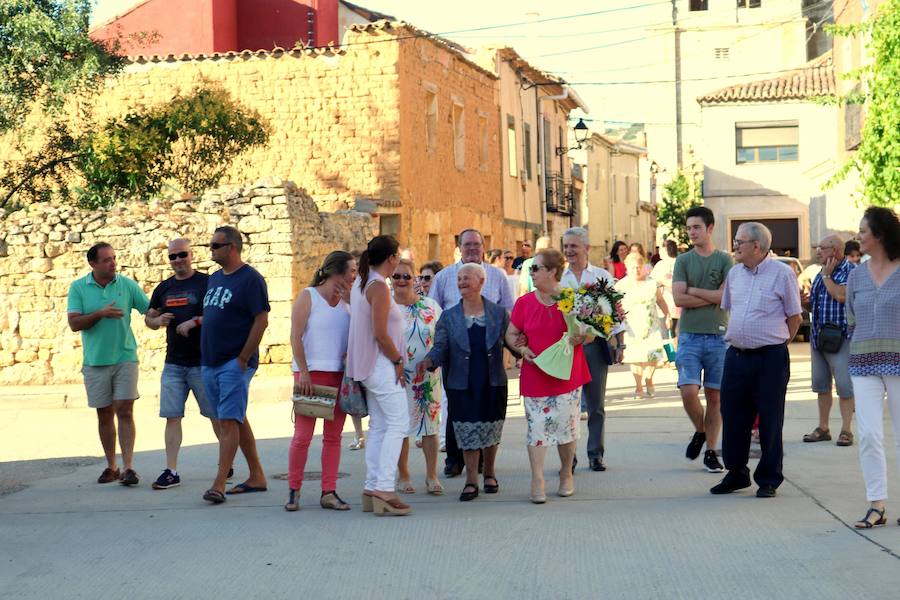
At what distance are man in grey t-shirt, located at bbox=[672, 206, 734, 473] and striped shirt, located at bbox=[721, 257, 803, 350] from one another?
0.93 meters

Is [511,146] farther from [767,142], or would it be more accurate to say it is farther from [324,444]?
[324,444]

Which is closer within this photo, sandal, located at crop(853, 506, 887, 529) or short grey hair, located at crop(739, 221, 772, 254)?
sandal, located at crop(853, 506, 887, 529)

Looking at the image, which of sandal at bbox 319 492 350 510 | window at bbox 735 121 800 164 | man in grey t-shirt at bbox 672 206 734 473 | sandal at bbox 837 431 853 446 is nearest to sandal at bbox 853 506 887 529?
man in grey t-shirt at bbox 672 206 734 473

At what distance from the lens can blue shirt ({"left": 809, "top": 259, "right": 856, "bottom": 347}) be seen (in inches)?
434

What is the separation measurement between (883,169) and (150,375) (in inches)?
431

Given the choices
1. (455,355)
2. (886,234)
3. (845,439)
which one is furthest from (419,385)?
(845,439)

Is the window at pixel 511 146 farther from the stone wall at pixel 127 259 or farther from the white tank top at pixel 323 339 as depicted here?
the white tank top at pixel 323 339

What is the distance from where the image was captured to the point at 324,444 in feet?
26.9

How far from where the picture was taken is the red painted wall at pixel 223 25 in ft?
90.2

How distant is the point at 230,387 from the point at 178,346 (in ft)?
2.97

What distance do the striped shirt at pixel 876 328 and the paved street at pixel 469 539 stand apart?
3.00ft

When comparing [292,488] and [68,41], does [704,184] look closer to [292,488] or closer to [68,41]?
[68,41]

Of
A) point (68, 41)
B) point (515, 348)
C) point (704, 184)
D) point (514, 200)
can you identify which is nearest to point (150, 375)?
point (68, 41)

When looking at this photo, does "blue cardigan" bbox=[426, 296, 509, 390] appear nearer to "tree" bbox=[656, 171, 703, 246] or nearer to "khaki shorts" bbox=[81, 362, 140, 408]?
"khaki shorts" bbox=[81, 362, 140, 408]
